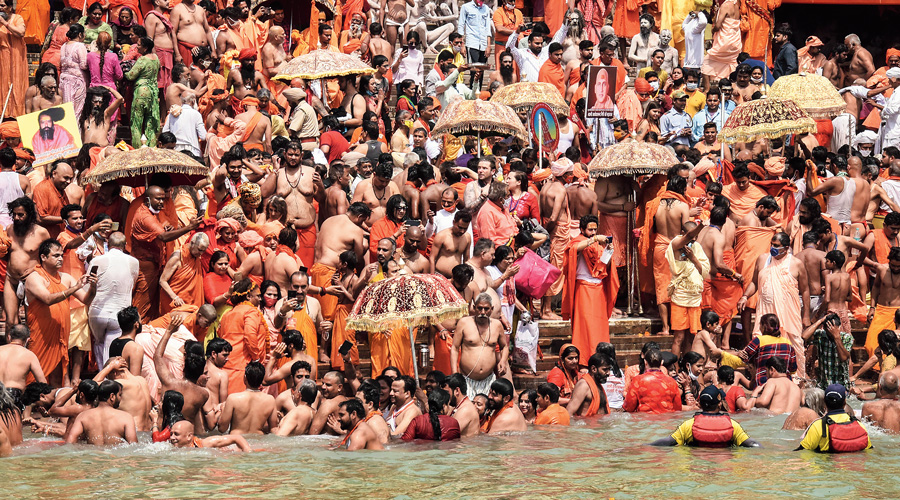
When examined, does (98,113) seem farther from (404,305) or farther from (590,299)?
(590,299)

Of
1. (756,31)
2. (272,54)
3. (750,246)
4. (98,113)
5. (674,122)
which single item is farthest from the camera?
(756,31)

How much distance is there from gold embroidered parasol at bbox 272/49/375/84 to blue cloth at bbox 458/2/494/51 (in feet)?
12.4

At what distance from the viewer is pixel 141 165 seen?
38.5 ft

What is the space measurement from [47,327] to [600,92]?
6.67 m

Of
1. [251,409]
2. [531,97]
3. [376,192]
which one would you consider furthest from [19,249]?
[531,97]

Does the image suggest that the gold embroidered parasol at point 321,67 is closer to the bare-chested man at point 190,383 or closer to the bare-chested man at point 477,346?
the bare-chested man at point 477,346

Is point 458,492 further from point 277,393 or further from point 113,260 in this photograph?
point 113,260

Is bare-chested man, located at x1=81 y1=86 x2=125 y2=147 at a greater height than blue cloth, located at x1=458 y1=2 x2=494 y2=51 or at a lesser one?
lesser

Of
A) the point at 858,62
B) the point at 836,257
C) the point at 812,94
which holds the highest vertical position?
the point at 858,62

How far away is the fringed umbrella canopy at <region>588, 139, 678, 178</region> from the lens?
44.0 feet

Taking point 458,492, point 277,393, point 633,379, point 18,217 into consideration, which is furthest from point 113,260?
point 633,379

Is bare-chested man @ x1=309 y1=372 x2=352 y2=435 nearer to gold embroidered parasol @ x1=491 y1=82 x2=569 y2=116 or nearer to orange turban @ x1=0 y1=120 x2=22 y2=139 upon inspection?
orange turban @ x1=0 y1=120 x2=22 y2=139

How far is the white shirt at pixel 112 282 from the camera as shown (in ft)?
37.1

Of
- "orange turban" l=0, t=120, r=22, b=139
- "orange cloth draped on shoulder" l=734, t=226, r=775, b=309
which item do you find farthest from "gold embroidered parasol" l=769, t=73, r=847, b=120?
"orange turban" l=0, t=120, r=22, b=139
